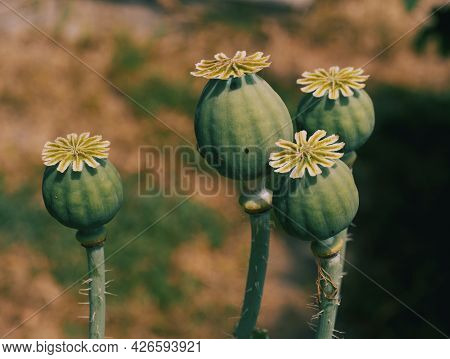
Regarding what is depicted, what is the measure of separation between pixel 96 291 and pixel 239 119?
44 centimetres

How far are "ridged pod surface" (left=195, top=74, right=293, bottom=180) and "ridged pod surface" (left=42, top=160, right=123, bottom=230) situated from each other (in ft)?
0.70

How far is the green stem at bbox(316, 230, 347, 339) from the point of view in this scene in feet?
4.70

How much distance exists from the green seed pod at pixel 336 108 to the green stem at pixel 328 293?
0.28 m

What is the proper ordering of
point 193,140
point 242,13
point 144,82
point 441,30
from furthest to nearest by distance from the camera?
1. point 242,13
2. point 144,82
3. point 193,140
4. point 441,30

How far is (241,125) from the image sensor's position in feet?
4.66

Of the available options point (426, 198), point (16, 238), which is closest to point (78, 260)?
point (16, 238)

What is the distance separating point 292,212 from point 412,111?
218 inches

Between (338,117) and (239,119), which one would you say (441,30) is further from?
(239,119)

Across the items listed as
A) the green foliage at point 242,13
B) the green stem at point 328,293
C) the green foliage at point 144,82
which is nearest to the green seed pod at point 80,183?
the green stem at point 328,293

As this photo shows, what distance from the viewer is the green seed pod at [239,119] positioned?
4.65 feet

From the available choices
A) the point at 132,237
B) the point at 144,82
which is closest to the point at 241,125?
the point at 132,237

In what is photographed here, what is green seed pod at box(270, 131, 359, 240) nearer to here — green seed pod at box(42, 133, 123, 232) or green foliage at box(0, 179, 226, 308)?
green seed pod at box(42, 133, 123, 232)

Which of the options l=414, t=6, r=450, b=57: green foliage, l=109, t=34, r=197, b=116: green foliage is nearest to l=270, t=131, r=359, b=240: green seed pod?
l=414, t=6, r=450, b=57: green foliage

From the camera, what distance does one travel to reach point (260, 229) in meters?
1.52
